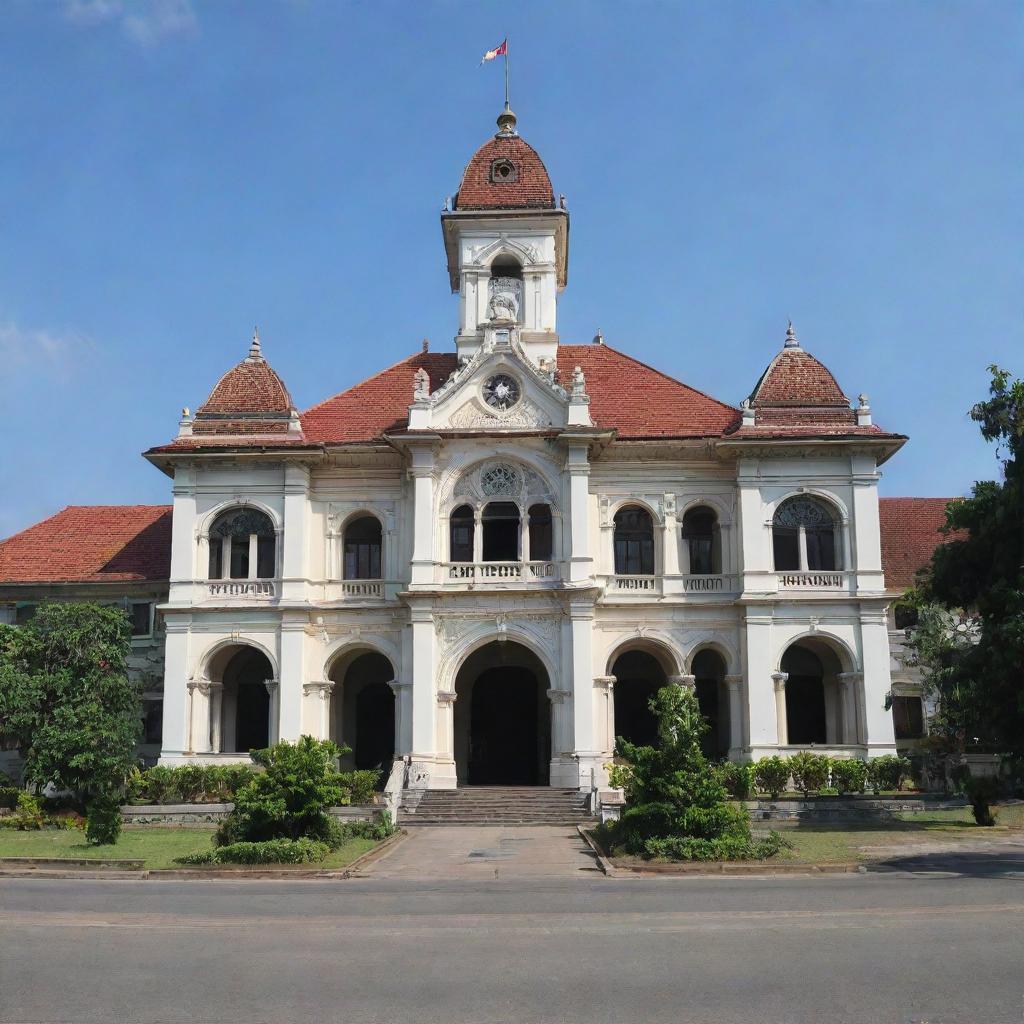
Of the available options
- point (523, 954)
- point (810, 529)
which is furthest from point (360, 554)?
point (523, 954)

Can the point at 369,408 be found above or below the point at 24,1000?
above

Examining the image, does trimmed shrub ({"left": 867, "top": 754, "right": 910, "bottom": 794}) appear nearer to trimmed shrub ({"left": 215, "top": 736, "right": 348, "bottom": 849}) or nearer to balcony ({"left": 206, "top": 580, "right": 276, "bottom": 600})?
trimmed shrub ({"left": 215, "top": 736, "right": 348, "bottom": 849})

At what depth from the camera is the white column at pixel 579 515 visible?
3366 cm

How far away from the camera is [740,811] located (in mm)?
21188

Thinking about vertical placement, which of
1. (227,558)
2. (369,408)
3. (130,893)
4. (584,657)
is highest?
(369,408)

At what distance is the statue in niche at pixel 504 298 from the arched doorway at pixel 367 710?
1173 cm

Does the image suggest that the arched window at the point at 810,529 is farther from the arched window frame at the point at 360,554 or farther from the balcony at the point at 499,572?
the arched window frame at the point at 360,554

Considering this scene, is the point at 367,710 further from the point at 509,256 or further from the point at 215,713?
the point at 509,256

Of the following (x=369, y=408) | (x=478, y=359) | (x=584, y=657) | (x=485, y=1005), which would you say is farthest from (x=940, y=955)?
(x=369, y=408)

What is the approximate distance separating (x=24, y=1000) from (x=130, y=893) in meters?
7.79

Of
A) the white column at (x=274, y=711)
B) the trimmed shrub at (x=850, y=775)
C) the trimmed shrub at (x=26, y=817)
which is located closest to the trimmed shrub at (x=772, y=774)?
the trimmed shrub at (x=850, y=775)

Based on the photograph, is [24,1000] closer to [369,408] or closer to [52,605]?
[52,605]

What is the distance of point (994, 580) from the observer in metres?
25.7

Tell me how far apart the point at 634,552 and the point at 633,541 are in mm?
344
